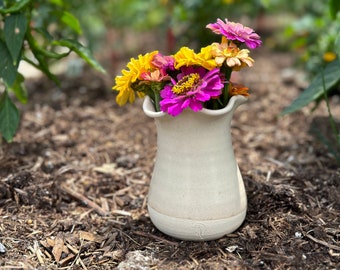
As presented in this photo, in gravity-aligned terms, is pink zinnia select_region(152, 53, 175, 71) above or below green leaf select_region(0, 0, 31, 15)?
below

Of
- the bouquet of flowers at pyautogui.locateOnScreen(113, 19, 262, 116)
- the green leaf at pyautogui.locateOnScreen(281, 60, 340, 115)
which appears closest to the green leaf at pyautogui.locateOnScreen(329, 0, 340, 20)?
the green leaf at pyautogui.locateOnScreen(281, 60, 340, 115)

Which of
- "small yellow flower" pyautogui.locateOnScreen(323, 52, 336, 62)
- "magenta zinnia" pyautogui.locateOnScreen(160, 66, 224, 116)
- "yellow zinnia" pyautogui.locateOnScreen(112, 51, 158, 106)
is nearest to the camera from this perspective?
"magenta zinnia" pyautogui.locateOnScreen(160, 66, 224, 116)

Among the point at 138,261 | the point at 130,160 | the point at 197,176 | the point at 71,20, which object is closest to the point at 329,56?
the point at 130,160

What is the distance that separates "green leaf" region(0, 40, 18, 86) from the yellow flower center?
2.67 ft

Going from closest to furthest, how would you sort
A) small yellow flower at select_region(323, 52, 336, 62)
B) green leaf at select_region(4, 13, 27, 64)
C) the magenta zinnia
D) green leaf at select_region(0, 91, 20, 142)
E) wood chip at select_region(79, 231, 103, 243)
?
the magenta zinnia < wood chip at select_region(79, 231, 103, 243) < green leaf at select_region(4, 13, 27, 64) < green leaf at select_region(0, 91, 20, 142) < small yellow flower at select_region(323, 52, 336, 62)

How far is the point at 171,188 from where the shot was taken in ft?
6.02

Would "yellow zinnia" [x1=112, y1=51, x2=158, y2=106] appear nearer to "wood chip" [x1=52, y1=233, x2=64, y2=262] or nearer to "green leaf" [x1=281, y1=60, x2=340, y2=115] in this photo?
"wood chip" [x1=52, y1=233, x2=64, y2=262]

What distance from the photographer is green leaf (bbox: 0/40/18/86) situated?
7.23 feet

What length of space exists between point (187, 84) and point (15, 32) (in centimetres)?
87

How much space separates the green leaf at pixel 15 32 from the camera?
217 cm

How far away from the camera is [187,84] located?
1.70 m

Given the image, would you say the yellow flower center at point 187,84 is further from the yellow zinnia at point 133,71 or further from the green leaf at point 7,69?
the green leaf at point 7,69

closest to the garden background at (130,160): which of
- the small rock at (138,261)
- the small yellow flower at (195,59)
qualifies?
the small rock at (138,261)

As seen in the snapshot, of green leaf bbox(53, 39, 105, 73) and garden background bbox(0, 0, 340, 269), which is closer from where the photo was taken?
garden background bbox(0, 0, 340, 269)
